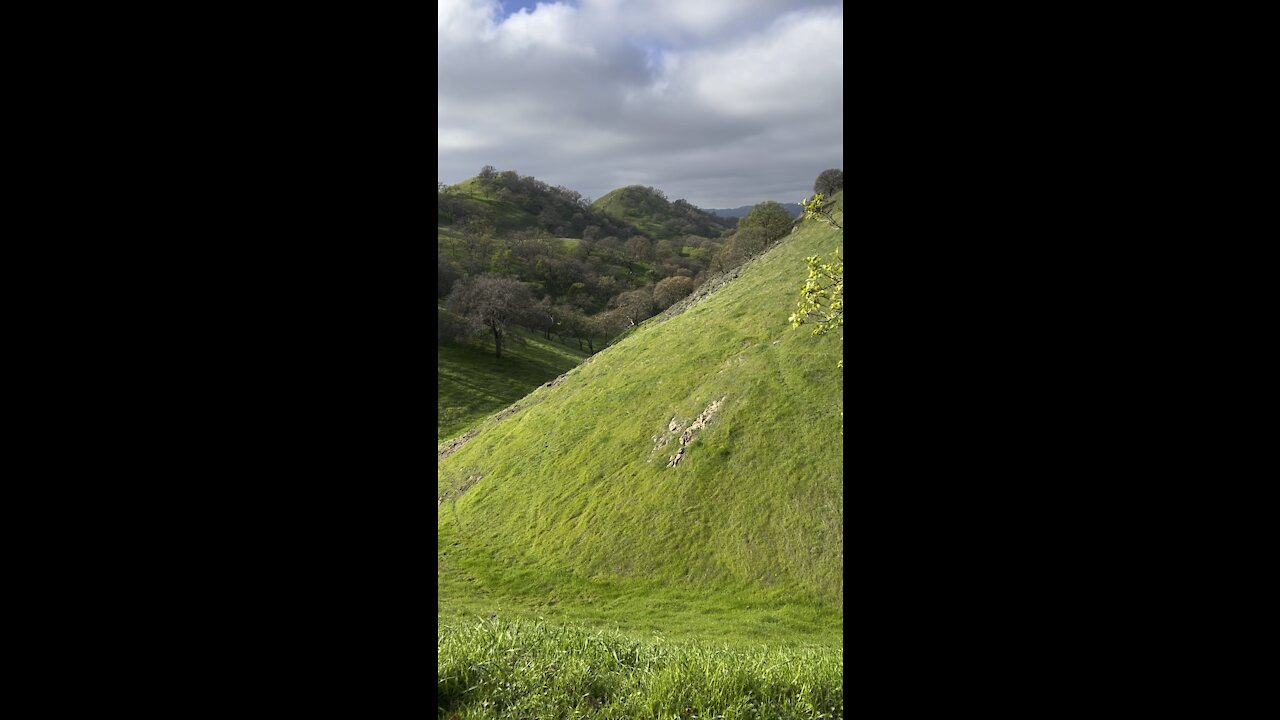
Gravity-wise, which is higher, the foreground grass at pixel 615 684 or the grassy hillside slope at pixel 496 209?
the grassy hillside slope at pixel 496 209

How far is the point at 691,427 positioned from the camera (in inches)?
1171

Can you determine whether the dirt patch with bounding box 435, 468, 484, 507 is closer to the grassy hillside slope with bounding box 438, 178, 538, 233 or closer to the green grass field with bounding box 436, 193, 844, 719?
the green grass field with bounding box 436, 193, 844, 719

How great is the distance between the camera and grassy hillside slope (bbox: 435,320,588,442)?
5362 centimetres

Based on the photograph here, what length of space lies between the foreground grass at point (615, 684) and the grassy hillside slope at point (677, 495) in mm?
13760

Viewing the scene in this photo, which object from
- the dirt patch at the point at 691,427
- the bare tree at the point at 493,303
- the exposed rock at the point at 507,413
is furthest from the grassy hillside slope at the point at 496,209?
the dirt patch at the point at 691,427

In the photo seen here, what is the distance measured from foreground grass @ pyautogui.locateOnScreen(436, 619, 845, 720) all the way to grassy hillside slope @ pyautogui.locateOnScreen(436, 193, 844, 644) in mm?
13760

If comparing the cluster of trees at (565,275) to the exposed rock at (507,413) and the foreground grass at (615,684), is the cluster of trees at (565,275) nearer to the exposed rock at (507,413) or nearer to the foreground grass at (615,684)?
the exposed rock at (507,413)

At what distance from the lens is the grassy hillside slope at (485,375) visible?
5362 centimetres

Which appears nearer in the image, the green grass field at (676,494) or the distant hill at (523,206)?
the green grass field at (676,494)

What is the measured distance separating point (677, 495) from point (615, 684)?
70.6 feet
